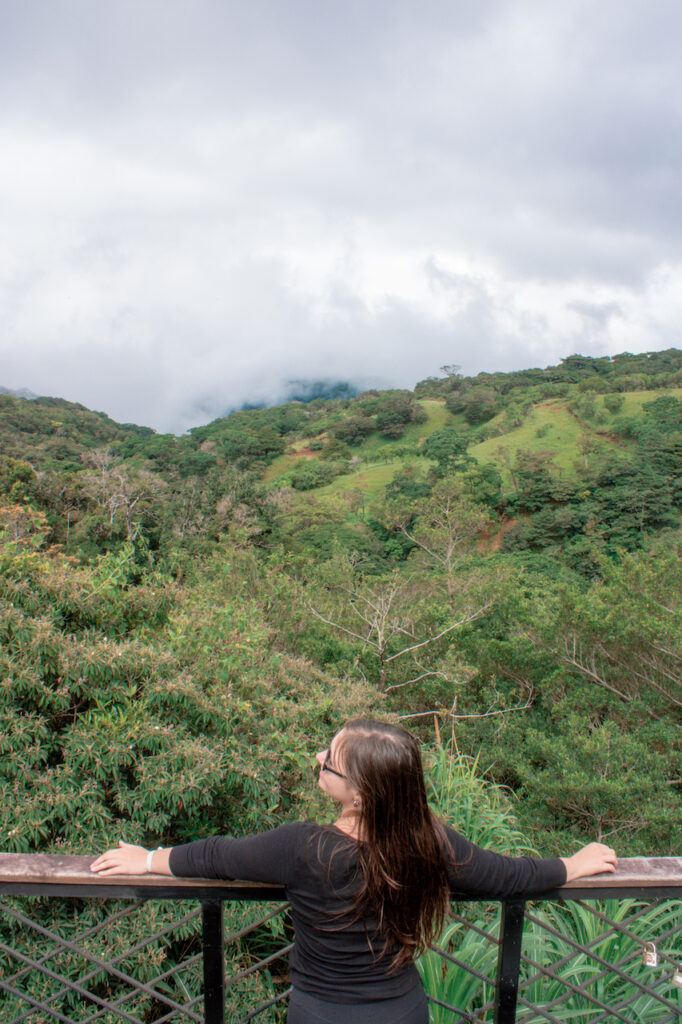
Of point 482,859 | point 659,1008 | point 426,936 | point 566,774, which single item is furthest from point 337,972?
point 566,774

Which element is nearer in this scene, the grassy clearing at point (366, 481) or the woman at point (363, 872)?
the woman at point (363, 872)

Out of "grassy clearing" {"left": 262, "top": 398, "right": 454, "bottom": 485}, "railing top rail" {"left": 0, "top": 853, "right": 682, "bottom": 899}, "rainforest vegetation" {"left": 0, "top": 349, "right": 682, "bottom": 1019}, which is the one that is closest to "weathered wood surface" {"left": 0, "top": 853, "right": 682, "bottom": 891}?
"railing top rail" {"left": 0, "top": 853, "right": 682, "bottom": 899}

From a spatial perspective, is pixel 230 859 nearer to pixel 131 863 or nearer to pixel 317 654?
Answer: pixel 131 863

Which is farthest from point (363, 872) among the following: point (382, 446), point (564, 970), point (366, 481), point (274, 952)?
point (382, 446)

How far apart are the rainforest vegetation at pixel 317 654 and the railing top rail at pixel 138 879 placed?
1.63 meters

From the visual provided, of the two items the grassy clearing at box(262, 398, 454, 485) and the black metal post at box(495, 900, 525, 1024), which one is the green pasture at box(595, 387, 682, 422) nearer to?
the grassy clearing at box(262, 398, 454, 485)

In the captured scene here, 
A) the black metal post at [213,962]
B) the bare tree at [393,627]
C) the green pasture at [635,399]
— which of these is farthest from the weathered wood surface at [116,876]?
the green pasture at [635,399]

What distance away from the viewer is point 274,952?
2590mm

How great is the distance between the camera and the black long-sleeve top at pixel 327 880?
137cm

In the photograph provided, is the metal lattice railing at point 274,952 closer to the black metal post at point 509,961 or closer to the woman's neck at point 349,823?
the black metal post at point 509,961

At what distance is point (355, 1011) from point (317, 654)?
11715 millimetres

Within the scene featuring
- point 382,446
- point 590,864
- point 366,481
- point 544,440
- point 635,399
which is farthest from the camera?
point 382,446

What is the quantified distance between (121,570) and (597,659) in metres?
10.6

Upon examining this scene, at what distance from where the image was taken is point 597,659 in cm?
1251
